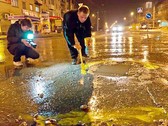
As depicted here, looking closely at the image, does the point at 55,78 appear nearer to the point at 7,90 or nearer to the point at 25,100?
the point at 7,90

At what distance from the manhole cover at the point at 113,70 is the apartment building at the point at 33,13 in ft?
76.2

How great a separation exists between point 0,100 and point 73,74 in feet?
6.50

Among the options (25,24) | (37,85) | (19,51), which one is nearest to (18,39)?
(19,51)

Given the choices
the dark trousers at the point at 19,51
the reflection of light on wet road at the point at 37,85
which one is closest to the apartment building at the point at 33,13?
the dark trousers at the point at 19,51

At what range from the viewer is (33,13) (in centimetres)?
4656

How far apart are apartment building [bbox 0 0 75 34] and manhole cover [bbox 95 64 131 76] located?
23234 millimetres

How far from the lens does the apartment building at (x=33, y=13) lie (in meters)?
34.2

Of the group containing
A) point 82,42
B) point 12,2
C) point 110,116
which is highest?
point 12,2

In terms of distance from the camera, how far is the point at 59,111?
3.02 meters

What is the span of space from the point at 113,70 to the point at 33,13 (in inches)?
1723

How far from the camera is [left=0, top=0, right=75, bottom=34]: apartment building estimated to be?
112 ft

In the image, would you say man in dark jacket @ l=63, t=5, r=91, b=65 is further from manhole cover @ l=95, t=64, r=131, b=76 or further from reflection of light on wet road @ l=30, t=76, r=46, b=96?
reflection of light on wet road @ l=30, t=76, r=46, b=96

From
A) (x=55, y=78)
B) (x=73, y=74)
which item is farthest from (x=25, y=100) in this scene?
→ (x=73, y=74)

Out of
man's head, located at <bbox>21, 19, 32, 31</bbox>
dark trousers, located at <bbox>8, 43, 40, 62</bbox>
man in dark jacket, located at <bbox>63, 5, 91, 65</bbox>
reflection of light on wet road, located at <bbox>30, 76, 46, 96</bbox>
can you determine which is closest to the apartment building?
dark trousers, located at <bbox>8, 43, 40, 62</bbox>
